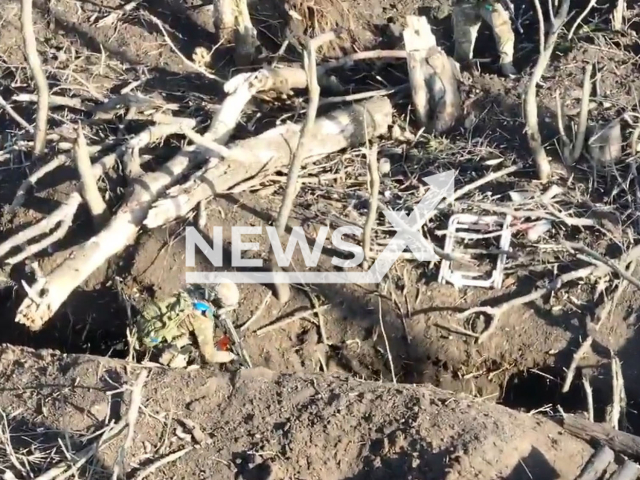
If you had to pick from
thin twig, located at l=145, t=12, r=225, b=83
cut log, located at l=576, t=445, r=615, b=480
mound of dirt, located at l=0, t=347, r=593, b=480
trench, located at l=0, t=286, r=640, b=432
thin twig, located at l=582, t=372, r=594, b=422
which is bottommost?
trench, located at l=0, t=286, r=640, b=432

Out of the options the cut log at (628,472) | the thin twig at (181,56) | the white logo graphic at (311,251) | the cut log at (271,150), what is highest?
the thin twig at (181,56)

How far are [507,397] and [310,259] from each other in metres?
1.02

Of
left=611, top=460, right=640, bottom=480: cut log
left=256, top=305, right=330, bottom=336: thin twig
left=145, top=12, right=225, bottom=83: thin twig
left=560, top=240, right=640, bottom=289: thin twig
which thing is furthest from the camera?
left=145, top=12, right=225, bottom=83: thin twig

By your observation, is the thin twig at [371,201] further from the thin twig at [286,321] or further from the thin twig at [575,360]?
the thin twig at [575,360]

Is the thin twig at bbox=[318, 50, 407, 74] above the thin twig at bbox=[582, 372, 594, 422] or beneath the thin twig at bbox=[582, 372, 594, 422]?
above

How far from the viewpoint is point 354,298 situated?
12.5ft

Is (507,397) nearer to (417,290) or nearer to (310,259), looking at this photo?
(417,290)

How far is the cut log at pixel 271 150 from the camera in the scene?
3.79 meters

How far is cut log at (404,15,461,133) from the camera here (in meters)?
4.18

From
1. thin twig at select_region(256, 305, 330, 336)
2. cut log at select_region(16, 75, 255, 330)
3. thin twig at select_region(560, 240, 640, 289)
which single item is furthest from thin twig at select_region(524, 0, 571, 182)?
cut log at select_region(16, 75, 255, 330)

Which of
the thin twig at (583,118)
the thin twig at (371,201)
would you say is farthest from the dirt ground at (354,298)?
the thin twig at (371,201)

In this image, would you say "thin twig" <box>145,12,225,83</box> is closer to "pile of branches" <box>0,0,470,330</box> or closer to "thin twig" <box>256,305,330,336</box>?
A: "pile of branches" <box>0,0,470,330</box>

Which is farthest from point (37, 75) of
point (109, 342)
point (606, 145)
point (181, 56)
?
point (606, 145)

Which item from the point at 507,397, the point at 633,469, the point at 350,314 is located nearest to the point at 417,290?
the point at 350,314
